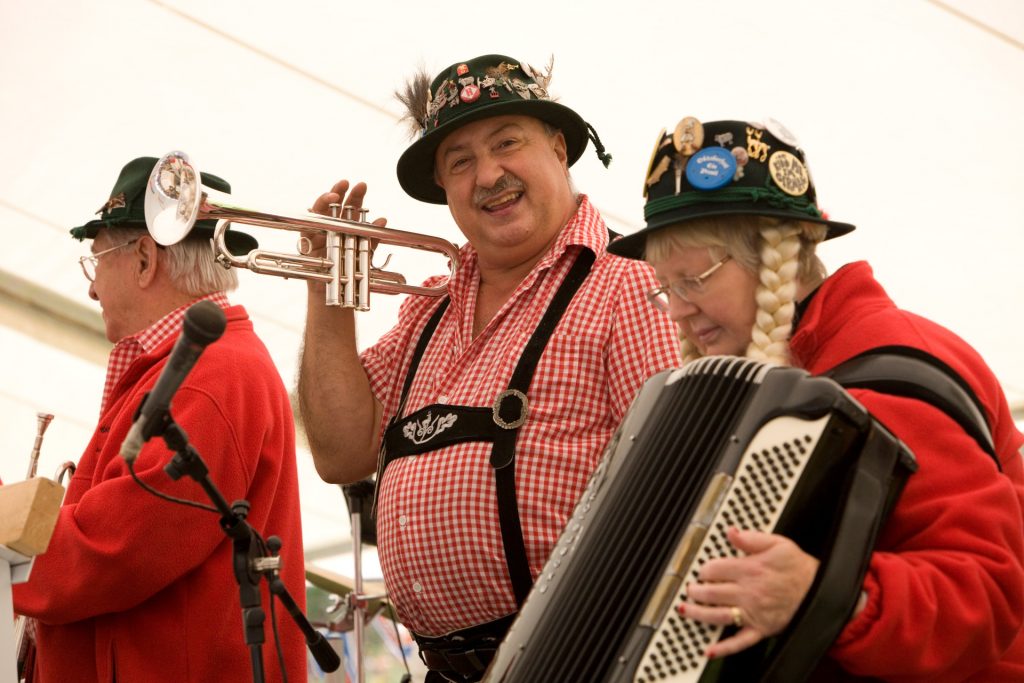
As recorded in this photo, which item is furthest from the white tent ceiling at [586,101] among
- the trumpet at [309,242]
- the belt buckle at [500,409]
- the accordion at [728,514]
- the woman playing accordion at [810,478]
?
the accordion at [728,514]

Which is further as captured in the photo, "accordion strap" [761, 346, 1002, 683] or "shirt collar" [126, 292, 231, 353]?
"shirt collar" [126, 292, 231, 353]

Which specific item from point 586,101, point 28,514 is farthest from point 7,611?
point 586,101

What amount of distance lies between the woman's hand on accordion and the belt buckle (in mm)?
1019

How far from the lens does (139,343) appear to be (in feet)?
12.5

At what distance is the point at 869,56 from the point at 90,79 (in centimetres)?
337

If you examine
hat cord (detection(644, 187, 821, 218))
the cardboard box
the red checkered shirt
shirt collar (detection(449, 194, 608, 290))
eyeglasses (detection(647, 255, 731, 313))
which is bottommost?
the cardboard box

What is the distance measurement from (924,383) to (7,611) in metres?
1.96

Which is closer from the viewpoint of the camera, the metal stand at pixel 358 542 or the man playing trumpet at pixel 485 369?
the man playing trumpet at pixel 485 369

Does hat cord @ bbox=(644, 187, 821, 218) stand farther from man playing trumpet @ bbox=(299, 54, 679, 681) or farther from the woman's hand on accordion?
the woman's hand on accordion

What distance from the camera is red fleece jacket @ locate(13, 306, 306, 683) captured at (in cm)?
330

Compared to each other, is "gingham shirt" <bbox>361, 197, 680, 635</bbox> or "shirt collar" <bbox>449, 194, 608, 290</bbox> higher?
"shirt collar" <bbox>449, 194, 608, 290</bbox>

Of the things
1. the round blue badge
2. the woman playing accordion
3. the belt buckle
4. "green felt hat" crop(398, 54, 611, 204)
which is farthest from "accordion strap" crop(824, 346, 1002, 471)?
"green felt hat" crop(398, 54, 611, 204)

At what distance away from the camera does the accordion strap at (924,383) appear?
2.24m

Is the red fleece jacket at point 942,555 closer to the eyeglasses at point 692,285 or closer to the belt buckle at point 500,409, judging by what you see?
the eyeglasses at point 692,285
